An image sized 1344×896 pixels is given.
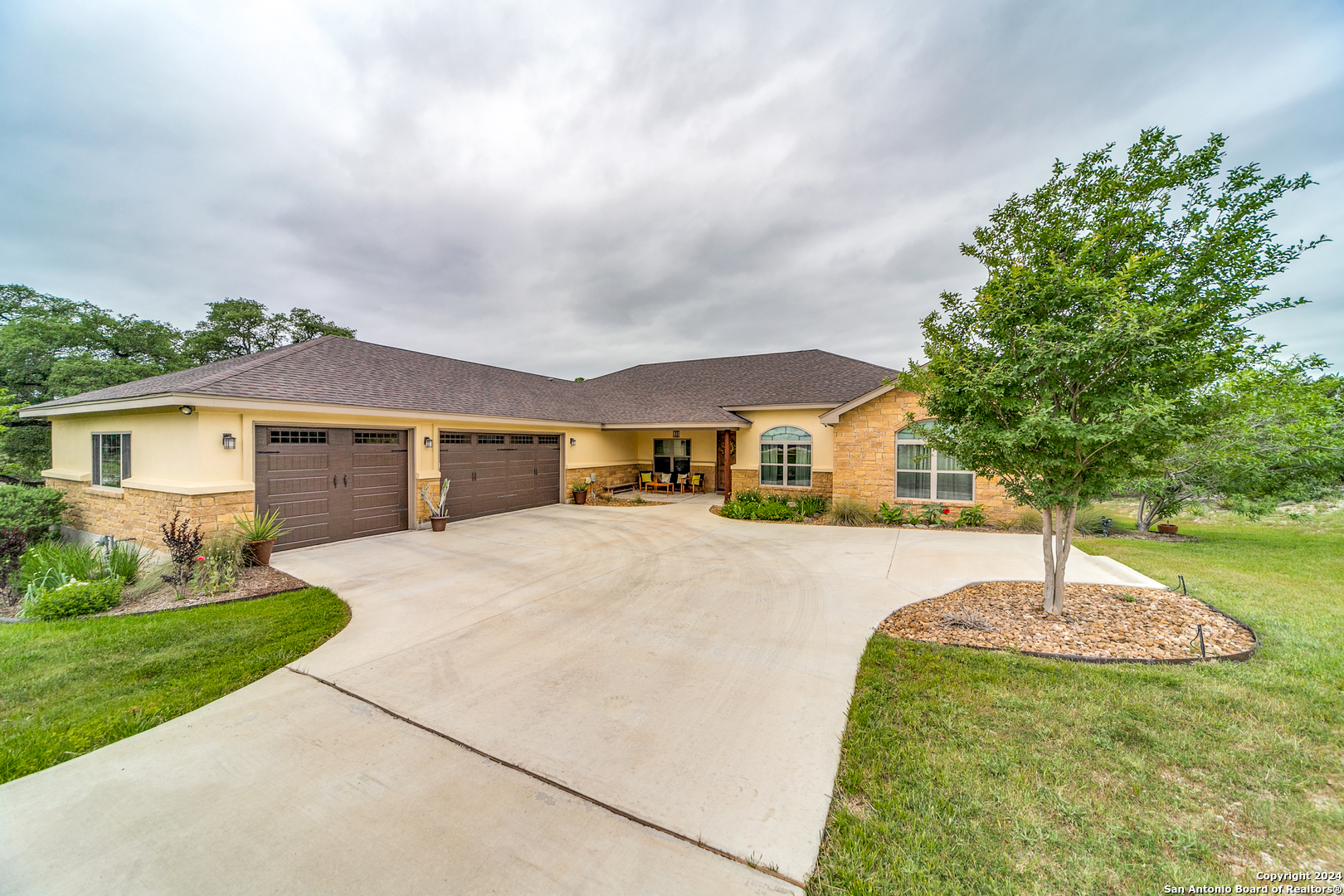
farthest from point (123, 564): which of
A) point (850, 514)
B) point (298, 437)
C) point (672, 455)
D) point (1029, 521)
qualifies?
point (1029, 521)

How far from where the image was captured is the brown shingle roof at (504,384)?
9.02 m

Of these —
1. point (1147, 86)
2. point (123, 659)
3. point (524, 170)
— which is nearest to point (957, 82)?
point (1147, 86)

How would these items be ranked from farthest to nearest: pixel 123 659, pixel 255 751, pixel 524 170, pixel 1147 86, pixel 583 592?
1. pixel 524 170
2. pixel 1147 86
3. pixel 583 592
4. pixel 123 659
5. pixel 255 751

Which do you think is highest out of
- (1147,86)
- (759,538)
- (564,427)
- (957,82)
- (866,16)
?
(866,16)

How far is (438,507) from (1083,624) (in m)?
11.6

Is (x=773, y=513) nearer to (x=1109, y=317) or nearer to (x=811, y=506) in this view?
(x=811, y=506)

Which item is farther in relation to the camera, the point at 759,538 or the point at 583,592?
the point at 759,538

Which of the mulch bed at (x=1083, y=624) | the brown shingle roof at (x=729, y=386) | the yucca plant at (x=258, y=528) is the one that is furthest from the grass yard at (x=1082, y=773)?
the brown shingle roof at (x=729, y=386)

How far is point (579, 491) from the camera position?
48.9 feet

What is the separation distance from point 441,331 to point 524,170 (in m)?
16.8

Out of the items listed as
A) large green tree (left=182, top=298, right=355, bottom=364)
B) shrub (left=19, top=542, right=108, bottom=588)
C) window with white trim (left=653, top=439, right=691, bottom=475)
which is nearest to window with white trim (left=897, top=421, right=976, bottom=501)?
window with white trim (left=653, top=439, right=691, bottom=475)

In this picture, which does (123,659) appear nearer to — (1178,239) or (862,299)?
(1178,239)

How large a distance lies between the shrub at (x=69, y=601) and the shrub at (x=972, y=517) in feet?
50.1

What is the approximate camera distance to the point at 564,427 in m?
14.8
